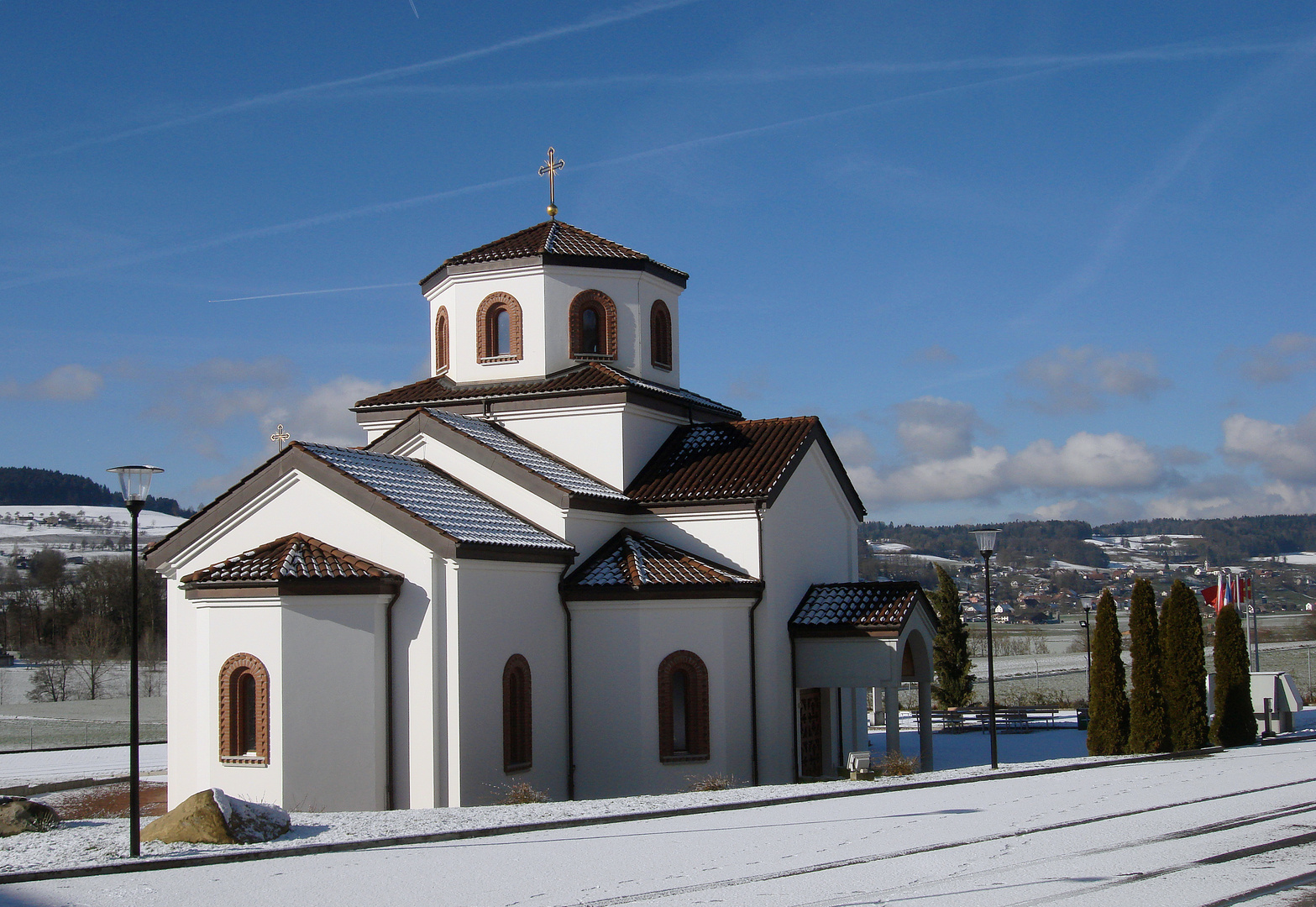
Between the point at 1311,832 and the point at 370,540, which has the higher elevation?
the point at 370,540

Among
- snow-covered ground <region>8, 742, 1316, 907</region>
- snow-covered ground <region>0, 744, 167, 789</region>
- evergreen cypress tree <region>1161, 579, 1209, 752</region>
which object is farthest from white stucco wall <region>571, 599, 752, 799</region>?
snow-covered ground <region>0, 744, 167, 789</region>

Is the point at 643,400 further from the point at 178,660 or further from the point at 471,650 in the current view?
the point at 178,660

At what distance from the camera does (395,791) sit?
18.0 metres

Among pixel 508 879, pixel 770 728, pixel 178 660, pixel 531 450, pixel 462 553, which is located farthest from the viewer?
pixel 531 450

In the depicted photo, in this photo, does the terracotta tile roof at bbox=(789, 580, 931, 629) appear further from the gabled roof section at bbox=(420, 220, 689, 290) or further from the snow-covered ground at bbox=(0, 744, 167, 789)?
the snow-covered ground at bbox=(0, 744, 167, 789)

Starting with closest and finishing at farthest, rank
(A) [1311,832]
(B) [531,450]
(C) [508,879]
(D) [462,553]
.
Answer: (C) [508,879]
(A) [1311,832]
(D) [462,553]
(B) [531,450]

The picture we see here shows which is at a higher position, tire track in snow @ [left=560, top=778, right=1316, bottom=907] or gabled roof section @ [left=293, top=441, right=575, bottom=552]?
gabled roof section @ [left=293, top=441, right=575, bottom=552]

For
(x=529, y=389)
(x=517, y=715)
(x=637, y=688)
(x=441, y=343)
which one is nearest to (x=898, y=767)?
(x=637, y=688)

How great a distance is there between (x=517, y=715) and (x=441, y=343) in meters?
9.46

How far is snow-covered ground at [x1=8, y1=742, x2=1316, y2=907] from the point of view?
9.95 meters

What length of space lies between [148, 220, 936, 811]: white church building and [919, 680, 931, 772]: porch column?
0.07m

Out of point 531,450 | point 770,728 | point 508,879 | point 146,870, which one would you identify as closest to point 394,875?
point 508,879

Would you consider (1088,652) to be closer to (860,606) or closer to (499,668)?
(860,606)

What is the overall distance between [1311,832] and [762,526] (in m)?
10.8
